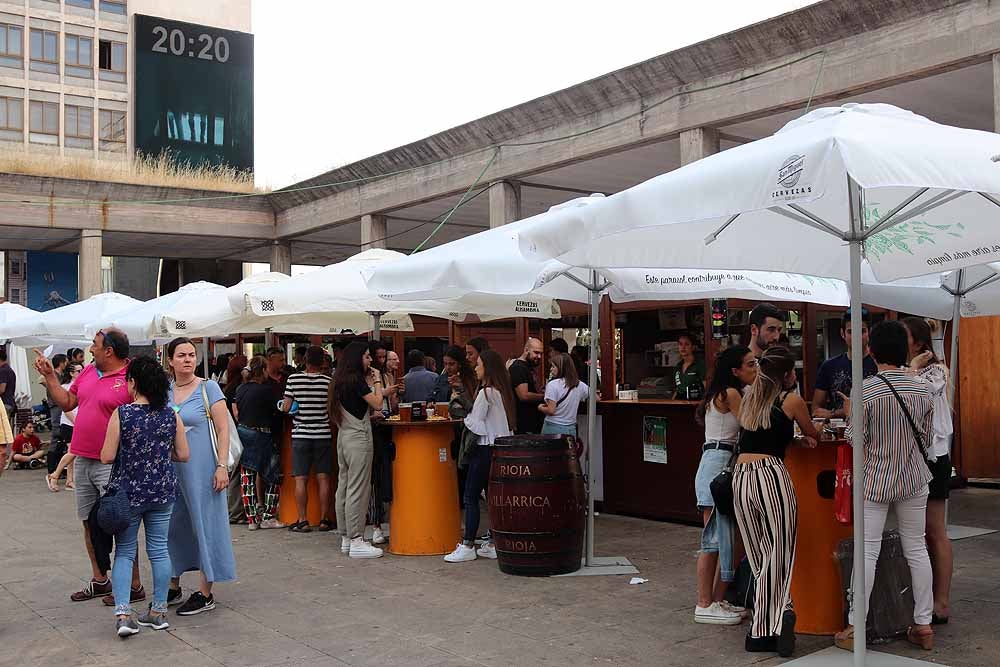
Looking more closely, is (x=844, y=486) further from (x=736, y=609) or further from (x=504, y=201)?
(x=504, y=201)

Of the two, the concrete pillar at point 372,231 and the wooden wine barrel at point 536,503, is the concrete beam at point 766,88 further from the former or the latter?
the wooden wine barrel at point 536,503

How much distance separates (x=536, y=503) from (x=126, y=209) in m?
18.4

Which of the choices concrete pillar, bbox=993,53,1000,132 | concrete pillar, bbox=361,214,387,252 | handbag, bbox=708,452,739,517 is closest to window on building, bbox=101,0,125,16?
concrete pillar, bbox=361,214,387,252

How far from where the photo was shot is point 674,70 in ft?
43.5

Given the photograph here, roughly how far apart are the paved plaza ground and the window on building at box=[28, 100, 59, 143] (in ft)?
175

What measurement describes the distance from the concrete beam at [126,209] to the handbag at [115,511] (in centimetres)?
1797

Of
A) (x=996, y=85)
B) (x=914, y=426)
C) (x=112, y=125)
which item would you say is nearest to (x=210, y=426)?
(x=914, y=426)

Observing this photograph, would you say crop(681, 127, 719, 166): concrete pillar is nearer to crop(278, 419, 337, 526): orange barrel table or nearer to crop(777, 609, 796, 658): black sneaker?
crop(278, 419, 337, 526): orange barrel table

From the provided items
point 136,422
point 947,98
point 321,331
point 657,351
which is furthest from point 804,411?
point 321,331

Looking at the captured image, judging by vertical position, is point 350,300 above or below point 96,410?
above

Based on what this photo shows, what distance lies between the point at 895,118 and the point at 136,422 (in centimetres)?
455

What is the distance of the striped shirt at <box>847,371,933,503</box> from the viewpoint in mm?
5188

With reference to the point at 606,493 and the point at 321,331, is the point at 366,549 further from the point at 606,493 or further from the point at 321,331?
the point at 321,331

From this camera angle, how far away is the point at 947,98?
12289mm
